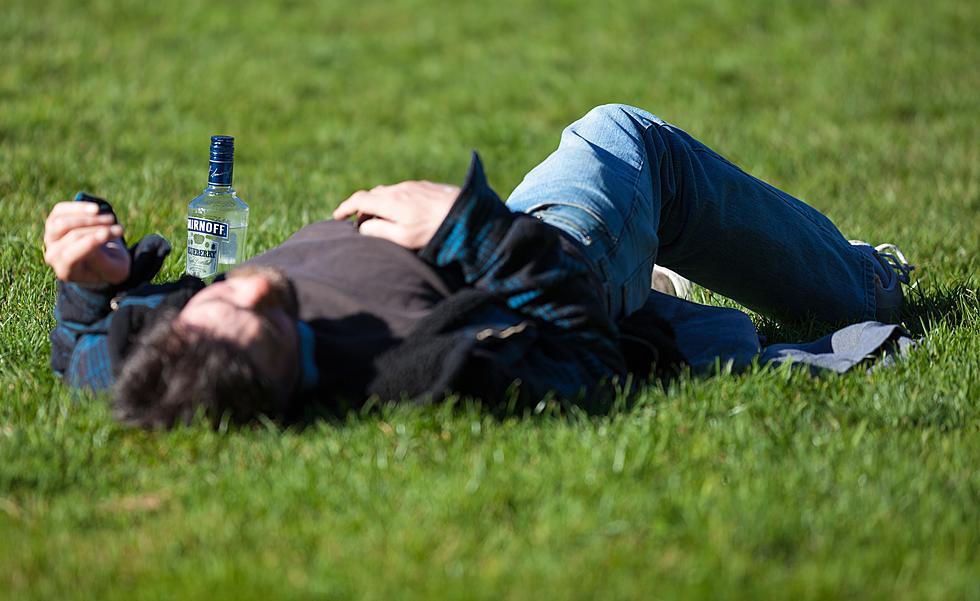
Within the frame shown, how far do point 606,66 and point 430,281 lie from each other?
7.48m

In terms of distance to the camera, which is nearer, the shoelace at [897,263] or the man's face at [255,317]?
the man's face at [255,317]

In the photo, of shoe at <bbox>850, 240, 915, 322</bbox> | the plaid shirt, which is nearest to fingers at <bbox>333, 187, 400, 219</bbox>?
the plaid shirt

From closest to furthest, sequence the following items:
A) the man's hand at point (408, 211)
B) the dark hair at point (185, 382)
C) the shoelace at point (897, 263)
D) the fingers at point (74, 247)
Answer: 1. the dark hair at point (185, 382)
2. the fingers at point (74, 247)
3. the man's hand at point (408, 211)
4. the shoelace at point (897, 263)

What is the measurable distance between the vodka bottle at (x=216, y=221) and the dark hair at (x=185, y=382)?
1.09 m

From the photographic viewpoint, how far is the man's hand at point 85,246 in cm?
324

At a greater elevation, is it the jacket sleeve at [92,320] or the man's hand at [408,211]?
the man's hand at [408,211]

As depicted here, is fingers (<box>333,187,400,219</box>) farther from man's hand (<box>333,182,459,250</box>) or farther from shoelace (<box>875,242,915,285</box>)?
shoelace (<box>875,242,915,285</box>)

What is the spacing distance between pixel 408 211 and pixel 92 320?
0.97 metres

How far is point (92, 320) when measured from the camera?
3.39 metres

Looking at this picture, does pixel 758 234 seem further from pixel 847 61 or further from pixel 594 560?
pixel 847 61

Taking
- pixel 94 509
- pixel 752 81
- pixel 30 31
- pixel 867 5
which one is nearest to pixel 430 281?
pixel 94 509

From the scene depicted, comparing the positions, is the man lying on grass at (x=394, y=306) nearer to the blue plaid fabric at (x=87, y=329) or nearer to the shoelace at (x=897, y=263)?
the blue plaid fabric at (x=87, y=329)

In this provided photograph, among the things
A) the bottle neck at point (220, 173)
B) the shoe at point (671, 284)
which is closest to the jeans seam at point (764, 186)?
the shoe at point (671, 284)

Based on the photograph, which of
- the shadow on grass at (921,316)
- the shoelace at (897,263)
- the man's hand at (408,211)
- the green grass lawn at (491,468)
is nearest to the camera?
the green grass lawn at (491,468)
